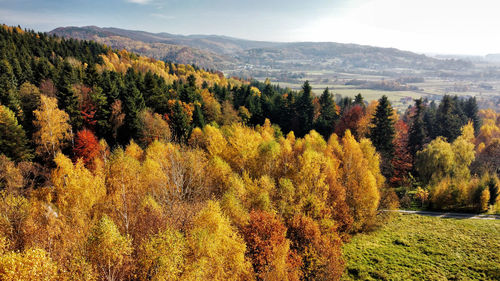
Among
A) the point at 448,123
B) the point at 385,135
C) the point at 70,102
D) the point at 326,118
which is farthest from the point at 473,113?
the point at 70,102

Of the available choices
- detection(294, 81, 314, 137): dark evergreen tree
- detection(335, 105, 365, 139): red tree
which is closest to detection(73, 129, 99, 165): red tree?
detection(294, 81, 314, 137): dark evergreen tree

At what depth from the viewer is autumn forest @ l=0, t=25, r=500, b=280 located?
865 inches

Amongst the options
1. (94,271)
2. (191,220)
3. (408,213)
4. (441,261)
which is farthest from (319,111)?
(94,271)

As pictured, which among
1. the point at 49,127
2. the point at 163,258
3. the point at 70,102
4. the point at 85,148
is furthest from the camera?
the point at 70,102

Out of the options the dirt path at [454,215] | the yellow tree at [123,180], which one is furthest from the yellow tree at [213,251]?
the dirt path at [454,215]

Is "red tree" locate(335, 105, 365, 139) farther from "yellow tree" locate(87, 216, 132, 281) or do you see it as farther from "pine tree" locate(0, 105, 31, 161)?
"pine tree" locate(0, 105, 31, 161)

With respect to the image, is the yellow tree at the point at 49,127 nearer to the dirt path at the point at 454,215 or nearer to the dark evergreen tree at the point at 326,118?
the dark evergreen tree at the point at 326,118

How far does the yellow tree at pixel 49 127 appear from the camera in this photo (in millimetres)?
47956

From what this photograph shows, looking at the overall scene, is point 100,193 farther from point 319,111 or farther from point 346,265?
point 319,111

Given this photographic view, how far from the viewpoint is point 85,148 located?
51.2m

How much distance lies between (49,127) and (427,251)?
68919mm

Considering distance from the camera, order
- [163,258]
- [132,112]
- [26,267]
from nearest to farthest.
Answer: [26,267] < [163,258] < [132,112]

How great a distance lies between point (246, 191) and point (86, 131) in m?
38.4

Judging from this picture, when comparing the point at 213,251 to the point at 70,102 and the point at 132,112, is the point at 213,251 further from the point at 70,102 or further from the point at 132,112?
the point at 70,102
